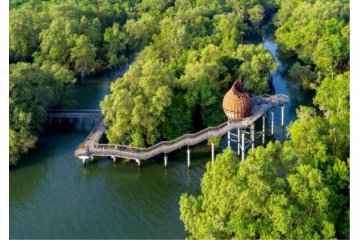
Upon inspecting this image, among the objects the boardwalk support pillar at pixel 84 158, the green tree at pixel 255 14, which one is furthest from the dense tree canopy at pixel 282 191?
the green tree at pixel 255 14

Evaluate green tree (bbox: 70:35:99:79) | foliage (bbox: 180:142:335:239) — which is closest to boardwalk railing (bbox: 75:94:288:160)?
foliage (bbox: 180:142:335:239)

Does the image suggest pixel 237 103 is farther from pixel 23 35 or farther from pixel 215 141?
pixel 23 35

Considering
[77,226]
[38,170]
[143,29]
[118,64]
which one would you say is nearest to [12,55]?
[118,64]

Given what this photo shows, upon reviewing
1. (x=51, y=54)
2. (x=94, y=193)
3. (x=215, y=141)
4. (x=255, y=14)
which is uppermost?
(x=255, y=14)

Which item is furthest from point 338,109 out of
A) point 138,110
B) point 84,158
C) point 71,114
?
point 71,114

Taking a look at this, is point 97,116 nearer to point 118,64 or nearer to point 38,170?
point 38,170

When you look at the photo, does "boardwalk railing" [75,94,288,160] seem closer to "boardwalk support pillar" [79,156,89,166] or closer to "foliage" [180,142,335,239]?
"boardwalk support pillar" [79,156,89,166]
